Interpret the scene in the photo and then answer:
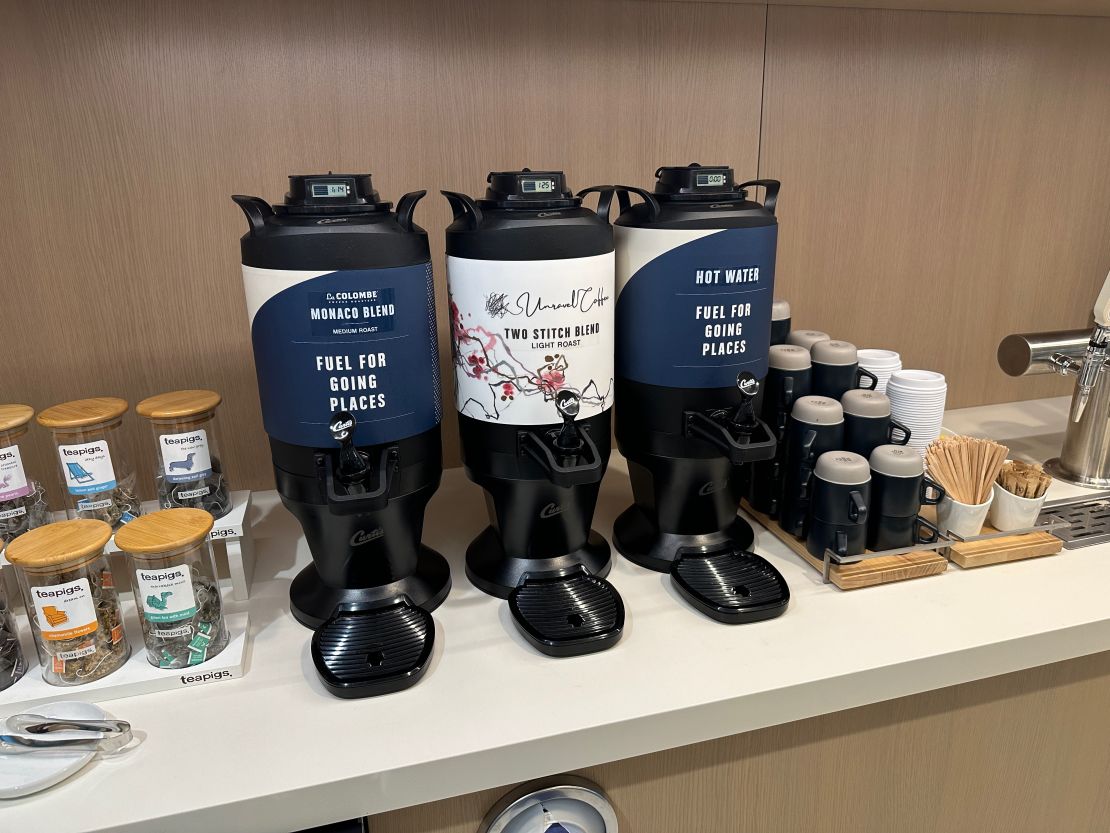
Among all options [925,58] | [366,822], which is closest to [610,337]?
[366,822]

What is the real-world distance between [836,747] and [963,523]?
13.0 inches

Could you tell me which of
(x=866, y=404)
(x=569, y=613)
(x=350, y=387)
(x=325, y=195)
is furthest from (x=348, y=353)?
(x=866, y=404)

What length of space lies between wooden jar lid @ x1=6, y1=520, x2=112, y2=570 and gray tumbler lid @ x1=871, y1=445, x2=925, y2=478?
2.66ft

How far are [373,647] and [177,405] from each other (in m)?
0.35

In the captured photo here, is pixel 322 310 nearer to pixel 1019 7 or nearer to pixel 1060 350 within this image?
pixel 1060 350

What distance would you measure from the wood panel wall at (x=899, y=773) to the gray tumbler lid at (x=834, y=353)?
0.41 m

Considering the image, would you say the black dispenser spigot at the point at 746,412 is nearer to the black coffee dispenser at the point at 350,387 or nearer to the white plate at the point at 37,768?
the black coffee dispenser at the point at 350,387

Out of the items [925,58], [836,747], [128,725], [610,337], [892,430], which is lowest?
[836,747]

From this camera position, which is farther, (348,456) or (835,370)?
(835,370)

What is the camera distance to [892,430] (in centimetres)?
100

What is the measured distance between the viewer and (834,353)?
40.2 inches

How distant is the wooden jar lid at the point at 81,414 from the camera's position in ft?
2.73

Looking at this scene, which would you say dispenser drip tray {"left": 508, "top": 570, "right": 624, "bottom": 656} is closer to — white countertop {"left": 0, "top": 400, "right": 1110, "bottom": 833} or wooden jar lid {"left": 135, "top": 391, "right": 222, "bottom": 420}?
white countertop {"left": 0, "top": 400, "right": 1110, "bottom": 833}

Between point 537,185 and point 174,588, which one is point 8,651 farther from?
point 537,185
